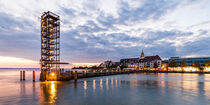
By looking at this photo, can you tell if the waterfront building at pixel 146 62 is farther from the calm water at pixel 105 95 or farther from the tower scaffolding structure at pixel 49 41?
the tower scaffolding structure at pixel 49 41

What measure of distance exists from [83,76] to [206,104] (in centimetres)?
4242

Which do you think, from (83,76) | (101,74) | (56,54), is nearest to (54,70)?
(56,54)

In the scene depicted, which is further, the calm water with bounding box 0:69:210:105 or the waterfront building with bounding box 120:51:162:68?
the waterfront building with bounding box 120:51:162:68

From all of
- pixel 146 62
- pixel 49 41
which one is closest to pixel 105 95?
pixel 49 41

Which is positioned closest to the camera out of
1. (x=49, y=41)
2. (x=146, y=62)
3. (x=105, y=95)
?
(x=105, y=95)

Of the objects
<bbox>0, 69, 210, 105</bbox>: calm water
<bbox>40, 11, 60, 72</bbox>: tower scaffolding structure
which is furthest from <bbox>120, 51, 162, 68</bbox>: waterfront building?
<bbox>40, 11, 60, 72</bbox>: tower scaffolding structure

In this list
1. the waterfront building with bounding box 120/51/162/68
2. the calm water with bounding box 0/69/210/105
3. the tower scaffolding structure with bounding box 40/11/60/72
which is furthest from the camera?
the waterfront building with bounding box 120/51/162/68

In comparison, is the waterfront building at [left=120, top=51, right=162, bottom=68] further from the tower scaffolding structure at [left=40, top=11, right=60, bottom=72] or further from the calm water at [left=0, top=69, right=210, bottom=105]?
the tower scaffolding structure at [left=40, top=11, right=60, bottom=72]

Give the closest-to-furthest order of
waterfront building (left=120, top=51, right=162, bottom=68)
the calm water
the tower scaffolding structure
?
the calm water → the tower scaffolding structure → waterfront building (left=120, top=51, right=162, bottom=68)

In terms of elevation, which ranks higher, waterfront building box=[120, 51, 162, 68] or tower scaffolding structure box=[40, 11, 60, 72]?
tower scaffolding structure box=[40, 11, 60, 72]

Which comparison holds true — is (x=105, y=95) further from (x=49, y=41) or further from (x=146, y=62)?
(x=146, y=62)

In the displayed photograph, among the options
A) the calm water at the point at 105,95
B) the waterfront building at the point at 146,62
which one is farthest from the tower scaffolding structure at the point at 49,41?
the waterfront building at the point at 146,62

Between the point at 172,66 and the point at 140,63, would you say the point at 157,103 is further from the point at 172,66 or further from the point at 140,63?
the point at 140,63

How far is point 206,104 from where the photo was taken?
17.7m
